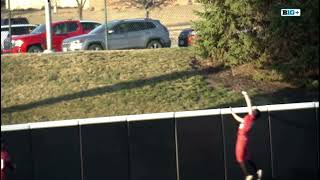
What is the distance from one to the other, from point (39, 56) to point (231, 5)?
4673mm

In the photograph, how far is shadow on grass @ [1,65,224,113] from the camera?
13.4 m

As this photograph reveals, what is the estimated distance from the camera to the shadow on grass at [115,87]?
13367 millimetres

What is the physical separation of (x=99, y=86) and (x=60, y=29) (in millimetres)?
12954

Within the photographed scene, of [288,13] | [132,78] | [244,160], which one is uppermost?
[288,13]

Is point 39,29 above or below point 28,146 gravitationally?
above

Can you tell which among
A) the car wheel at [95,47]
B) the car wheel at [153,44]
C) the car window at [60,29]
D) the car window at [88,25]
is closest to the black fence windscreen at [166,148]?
the car wheel at [95,47]

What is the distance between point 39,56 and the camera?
16.4 metres

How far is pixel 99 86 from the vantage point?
14406 mm

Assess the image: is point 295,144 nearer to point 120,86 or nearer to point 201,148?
point 201,148

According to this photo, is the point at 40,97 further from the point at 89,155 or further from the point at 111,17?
the point at 111,17

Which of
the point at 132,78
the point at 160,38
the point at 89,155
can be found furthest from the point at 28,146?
the point at 160,38

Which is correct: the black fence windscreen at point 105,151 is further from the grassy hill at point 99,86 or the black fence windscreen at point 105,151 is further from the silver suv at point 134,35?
the silver suv at point 134,35

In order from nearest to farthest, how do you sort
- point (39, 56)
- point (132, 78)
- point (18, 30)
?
1. point (132, 78)
2. point (39, 56)
3. point (18, 30)

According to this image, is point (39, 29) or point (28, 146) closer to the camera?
point (28, 146)
